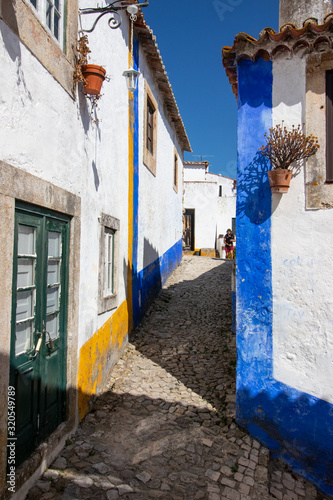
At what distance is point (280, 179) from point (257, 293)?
4.28 ft

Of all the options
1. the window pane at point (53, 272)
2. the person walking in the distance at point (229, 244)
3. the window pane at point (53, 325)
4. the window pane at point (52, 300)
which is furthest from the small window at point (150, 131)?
the person walking in the distance at point (229, 244)

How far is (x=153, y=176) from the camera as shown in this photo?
28.5ft

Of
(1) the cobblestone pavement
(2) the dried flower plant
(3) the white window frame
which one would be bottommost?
(1) the cobblestone pavement

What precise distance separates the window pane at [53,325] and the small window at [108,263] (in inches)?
44.2

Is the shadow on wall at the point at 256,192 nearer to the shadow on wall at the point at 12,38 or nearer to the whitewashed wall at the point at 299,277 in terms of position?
the whitewashed wall at the point at 299,277

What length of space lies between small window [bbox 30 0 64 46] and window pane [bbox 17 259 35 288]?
2150 mm

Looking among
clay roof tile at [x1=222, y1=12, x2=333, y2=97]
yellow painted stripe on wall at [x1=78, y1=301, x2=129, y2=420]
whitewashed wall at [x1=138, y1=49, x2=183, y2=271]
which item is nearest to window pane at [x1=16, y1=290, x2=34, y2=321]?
yellow painted stripe on wall at [x1=78, y1=301, x2=129, y2=420]

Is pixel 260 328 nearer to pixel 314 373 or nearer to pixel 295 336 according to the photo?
pixel 295 336

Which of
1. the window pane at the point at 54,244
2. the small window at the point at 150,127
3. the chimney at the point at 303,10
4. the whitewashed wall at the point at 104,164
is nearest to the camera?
the window pane at the point at 54,244

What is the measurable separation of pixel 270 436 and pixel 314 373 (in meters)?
0.89

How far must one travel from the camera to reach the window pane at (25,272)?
2.87 meters

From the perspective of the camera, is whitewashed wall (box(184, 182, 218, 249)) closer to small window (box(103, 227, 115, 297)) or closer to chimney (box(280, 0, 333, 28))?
small window (box(103, 227, 115, 297))

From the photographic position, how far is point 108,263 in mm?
5398

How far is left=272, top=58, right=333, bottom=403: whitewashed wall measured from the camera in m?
3.86
